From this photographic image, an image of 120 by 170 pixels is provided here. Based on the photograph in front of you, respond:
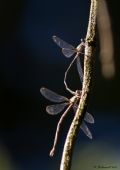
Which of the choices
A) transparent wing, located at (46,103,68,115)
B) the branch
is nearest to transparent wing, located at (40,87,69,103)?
transparent wing, located at (46,103,68,115)

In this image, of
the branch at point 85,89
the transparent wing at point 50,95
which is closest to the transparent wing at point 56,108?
the transparent wing at point 50,95

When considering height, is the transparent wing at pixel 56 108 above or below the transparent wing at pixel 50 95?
below

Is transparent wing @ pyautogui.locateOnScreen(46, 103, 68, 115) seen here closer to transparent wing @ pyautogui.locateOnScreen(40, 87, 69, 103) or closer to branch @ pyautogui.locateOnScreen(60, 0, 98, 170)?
transparent wing @ pyautogui.locateOnScreen(40, 87, 69, 103)

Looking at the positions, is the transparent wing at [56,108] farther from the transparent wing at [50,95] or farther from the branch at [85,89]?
the branch at [85,89]

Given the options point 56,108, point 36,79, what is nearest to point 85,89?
point 56,108

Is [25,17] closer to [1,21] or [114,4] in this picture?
[1,21]

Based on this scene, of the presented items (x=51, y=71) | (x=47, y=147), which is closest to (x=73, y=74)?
(x=51, y=71)

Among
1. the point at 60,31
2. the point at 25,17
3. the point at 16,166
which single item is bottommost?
A: the point at 16,166

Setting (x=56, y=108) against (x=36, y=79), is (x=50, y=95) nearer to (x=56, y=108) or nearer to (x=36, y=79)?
(x=56, y=108)
